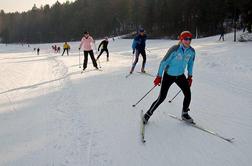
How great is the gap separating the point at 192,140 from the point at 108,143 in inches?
58.4

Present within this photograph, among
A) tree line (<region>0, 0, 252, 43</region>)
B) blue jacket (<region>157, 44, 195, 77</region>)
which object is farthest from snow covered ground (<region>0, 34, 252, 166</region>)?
tree line (<region>0, 0, 252, 43</region>)

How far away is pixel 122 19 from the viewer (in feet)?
334

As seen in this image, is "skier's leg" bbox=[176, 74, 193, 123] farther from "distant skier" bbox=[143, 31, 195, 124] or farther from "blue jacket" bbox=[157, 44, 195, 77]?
"blue jacket" bbox=[157, 44, 195, 77]

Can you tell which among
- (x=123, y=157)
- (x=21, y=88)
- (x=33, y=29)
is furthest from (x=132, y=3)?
(x=123, y=157)

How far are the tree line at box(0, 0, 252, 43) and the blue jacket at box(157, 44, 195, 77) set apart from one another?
103 ft

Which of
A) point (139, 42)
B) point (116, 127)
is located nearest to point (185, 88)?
point (116, 127)

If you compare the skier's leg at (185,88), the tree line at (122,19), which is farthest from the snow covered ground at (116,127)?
the tree line at (122,19)

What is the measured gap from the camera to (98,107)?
8094 mm

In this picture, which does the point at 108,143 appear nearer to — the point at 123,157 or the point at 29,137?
the point at 123,157

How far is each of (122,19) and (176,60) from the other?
97.9 m

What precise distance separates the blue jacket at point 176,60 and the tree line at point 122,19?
31.3 metres

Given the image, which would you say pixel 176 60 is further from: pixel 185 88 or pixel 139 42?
pixel 139 42

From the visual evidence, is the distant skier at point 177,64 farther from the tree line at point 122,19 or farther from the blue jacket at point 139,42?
the tree line at point 122,19

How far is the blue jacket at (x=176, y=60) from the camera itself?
5957 millimetres
